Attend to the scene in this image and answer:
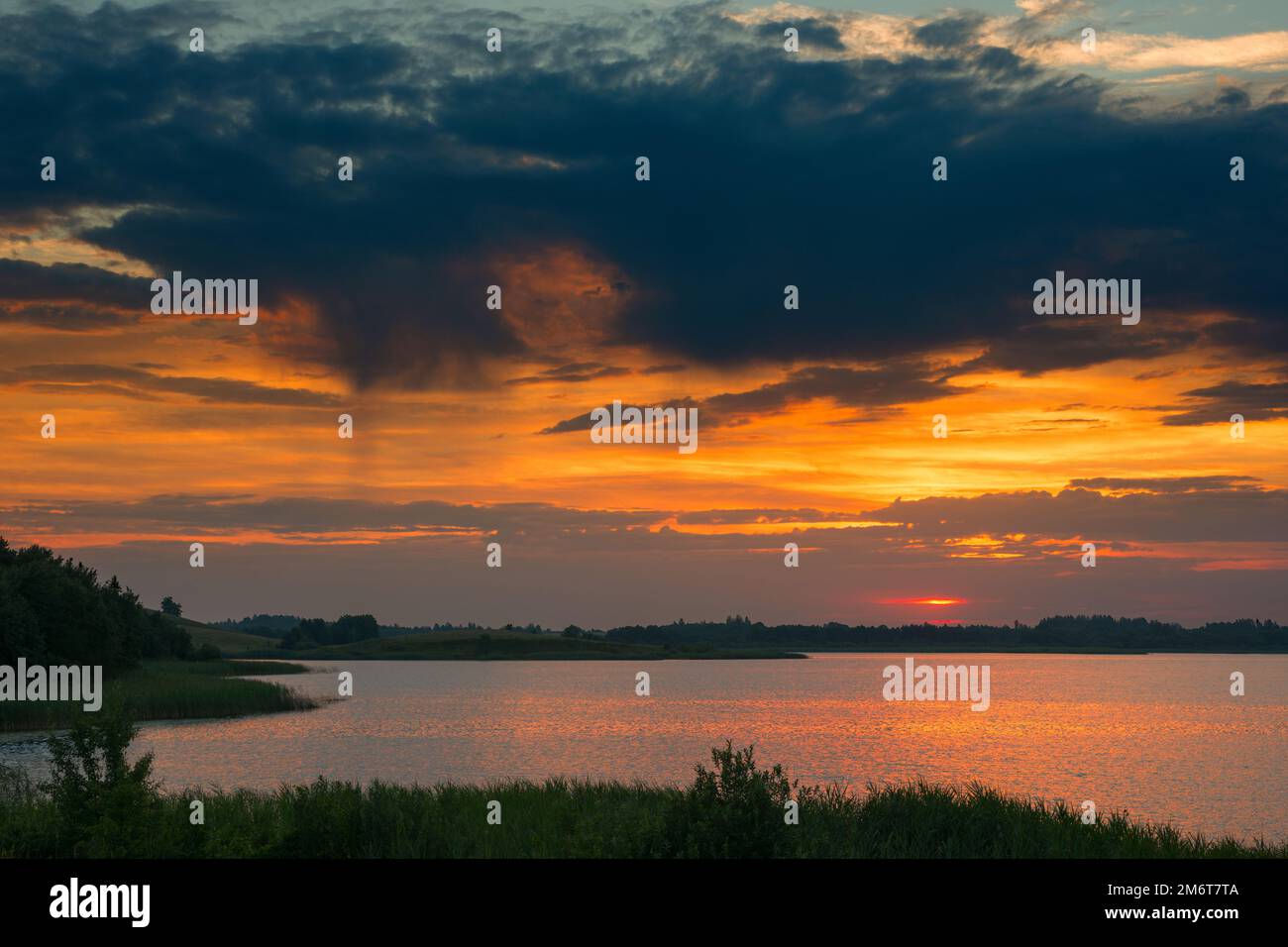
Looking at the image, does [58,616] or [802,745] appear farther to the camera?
[58,616]

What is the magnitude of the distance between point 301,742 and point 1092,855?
6733 centimetres

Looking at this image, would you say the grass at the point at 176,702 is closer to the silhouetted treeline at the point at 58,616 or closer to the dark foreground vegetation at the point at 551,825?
Answer: the silhouetted treeline at the point at 58,616

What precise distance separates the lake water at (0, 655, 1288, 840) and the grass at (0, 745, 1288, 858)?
18117 millimetres

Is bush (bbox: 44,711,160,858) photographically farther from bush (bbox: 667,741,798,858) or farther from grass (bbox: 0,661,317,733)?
grass (bbox: 0,661,317,733)

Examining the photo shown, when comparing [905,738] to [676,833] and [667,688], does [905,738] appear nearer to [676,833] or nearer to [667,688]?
[676,833]

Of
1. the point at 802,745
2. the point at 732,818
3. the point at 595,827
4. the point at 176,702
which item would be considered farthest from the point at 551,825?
the point at 176,702

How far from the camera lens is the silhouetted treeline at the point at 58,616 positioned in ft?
351

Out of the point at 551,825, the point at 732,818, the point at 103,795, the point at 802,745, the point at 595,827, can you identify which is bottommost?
the point at 802,745

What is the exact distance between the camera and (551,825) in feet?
95.0

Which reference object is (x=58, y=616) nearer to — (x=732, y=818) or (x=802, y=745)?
(x=802, y=745)

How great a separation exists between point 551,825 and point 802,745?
58.5 m
